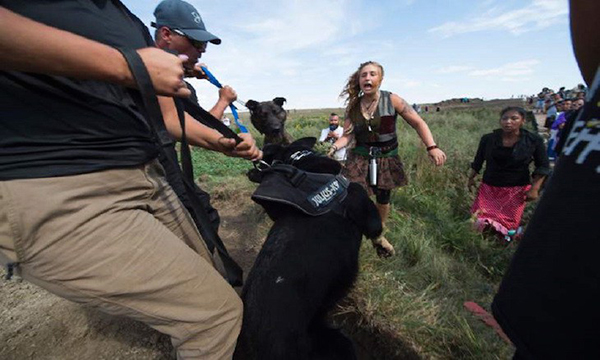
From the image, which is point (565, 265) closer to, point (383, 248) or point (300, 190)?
point (300, 190)

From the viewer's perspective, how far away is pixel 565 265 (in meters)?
0.46

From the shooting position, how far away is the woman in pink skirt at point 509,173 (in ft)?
10.6

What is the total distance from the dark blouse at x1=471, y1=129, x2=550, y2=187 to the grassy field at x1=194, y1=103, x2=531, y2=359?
683mm

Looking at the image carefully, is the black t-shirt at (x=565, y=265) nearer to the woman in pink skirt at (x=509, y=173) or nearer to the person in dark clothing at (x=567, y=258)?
the person in dark clothing at (x=567, y=258)

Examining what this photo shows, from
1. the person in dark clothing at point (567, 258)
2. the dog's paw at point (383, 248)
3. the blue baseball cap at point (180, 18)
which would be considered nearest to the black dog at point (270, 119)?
the blue baseball cap at point (180, 18)

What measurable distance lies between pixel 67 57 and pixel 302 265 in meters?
1.13

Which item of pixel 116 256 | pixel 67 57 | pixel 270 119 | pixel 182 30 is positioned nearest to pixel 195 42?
pixel 182 30

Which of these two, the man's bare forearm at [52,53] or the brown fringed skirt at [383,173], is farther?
the brown fringed skirt at [383,173]

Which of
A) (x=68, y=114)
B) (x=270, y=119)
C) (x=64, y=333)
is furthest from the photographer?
(x=270, y=119)

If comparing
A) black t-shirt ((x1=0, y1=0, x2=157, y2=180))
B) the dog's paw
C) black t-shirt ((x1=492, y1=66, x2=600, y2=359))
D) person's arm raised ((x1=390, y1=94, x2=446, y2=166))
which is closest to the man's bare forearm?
black t-shirt ((x1=0, y1=0, x2=157, y2=180))

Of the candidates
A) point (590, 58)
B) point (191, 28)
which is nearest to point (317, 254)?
point (590, 58)

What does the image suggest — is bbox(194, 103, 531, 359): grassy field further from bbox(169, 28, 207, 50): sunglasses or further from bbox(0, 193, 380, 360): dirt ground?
bbox(169, 28, 207, 50): sunglasses

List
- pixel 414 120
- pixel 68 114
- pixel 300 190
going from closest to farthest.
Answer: pixel 68 114 → pixel 300 190 → pixel 414 120

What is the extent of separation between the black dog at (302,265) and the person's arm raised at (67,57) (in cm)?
77
